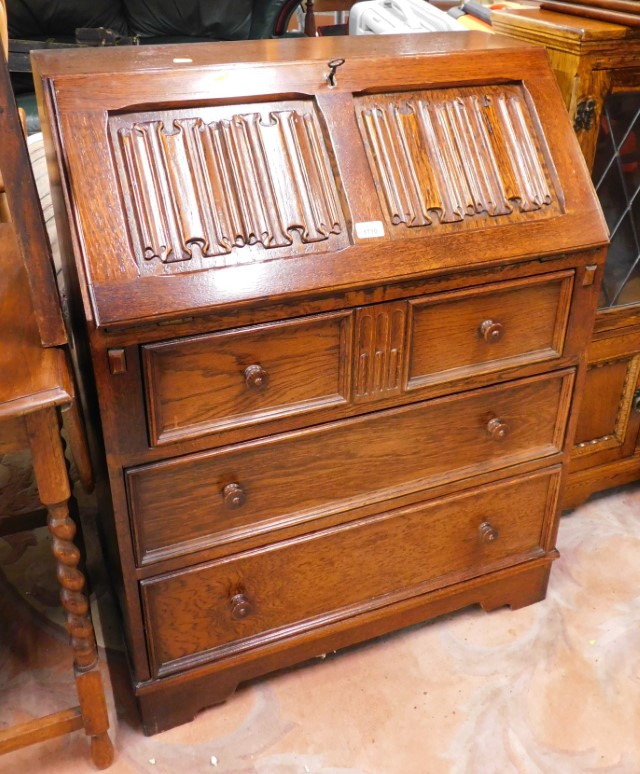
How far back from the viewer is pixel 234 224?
4.09 feet

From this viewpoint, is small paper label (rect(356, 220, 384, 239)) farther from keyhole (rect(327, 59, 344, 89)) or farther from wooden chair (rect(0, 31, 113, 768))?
wooden chair (rect(0, 31, 113, 768))

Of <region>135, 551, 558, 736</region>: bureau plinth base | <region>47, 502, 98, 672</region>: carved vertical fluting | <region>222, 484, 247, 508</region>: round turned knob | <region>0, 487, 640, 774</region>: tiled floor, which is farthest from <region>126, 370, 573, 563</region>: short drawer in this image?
<region>0, 487, 640, 774</region>: tiled floor

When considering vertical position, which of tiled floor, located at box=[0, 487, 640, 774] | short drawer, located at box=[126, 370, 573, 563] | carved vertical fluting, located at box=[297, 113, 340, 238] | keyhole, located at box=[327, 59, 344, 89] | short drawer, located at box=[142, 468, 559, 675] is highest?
keyhole, located at box=[327, 59, 344, 89]

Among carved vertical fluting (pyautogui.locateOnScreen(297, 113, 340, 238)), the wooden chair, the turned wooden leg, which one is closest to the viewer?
the wooden chair

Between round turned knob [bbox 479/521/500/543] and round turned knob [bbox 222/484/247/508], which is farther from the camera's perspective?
round turned knob [bbox 479/521/500/543]

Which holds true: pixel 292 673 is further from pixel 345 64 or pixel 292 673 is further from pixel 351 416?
pixel 345 64

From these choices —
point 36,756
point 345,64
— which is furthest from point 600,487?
point 36,756

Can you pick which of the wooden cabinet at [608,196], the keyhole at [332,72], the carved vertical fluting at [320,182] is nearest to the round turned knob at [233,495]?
the carved vertical fluting at [320,182]

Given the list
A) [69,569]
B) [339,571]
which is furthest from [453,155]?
[69,569]

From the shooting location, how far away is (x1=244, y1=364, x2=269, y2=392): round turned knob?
1.29 meters

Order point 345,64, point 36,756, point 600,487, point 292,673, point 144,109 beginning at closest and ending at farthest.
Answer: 1. point 144,109
2. point 345,64
3. point 36,756
4. point 292,673
5. point 600,487

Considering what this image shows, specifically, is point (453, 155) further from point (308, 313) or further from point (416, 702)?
point (416, 702)

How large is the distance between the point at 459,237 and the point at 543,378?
399 millimetres

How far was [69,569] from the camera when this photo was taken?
1.33 meters
